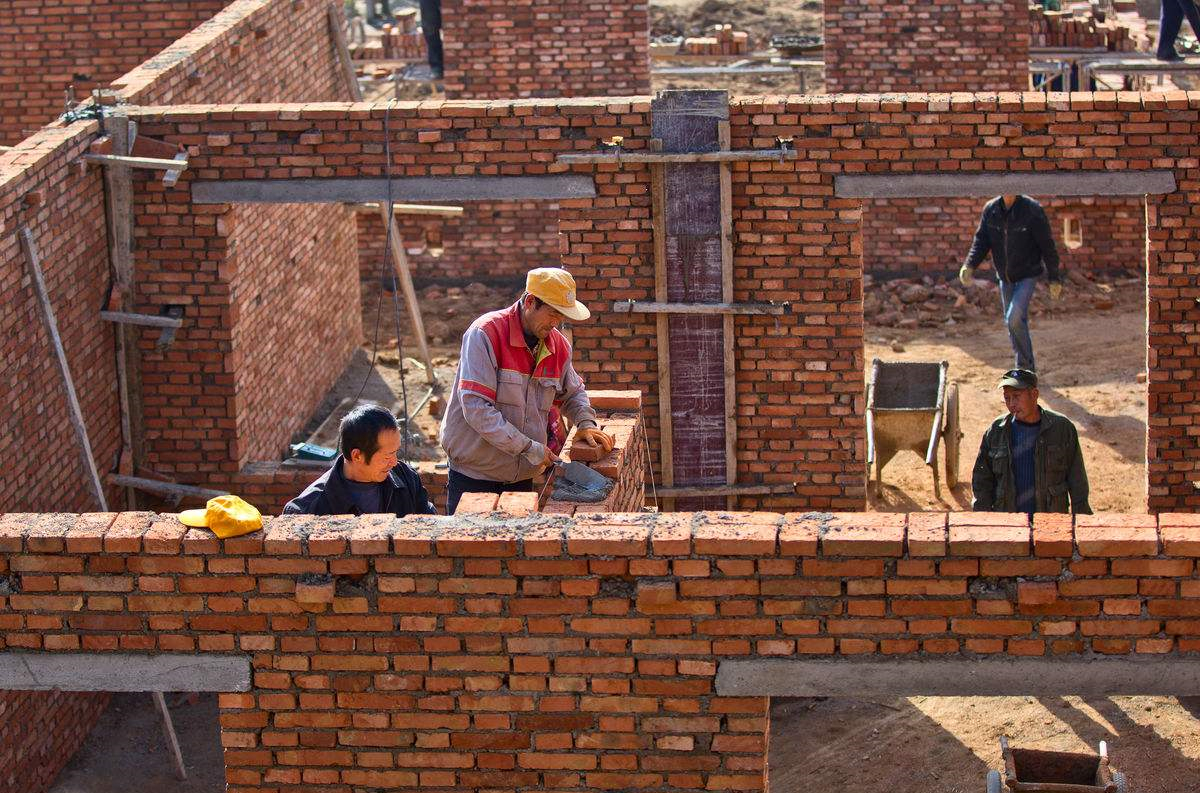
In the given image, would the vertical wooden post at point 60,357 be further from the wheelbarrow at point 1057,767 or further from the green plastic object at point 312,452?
the wheelbarrow at point 1057,767

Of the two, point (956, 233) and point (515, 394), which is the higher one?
point (515, 394)

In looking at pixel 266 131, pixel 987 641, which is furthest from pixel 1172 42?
pixel 987 641

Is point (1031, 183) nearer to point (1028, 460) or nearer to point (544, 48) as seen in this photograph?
point (1028, 460)

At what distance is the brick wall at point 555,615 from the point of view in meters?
5.43

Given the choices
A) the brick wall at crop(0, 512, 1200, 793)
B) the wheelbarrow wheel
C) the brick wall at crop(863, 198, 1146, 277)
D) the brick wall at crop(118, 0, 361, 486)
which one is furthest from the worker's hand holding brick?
the brick wall at crop(863, 198, 1146, 277)

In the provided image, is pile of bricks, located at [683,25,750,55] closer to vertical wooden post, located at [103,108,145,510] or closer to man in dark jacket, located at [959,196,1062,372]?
man in dark jacket, located at [959,196,1062,372]

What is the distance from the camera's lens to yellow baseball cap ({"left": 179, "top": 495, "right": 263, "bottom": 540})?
18.3 ft

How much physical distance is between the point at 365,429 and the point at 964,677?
2.16m

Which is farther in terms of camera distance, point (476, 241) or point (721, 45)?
point (721, 45)

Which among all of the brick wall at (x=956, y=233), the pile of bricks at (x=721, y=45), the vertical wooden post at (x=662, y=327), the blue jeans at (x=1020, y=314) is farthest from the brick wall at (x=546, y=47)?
the vertical wooden post at (x=662, y=327)

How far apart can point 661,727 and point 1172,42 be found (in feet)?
41.1

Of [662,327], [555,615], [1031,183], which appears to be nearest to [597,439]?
[555,615]

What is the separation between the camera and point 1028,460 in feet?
26.7

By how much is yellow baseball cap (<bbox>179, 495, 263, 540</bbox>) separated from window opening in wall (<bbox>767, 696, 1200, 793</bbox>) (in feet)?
11.6
